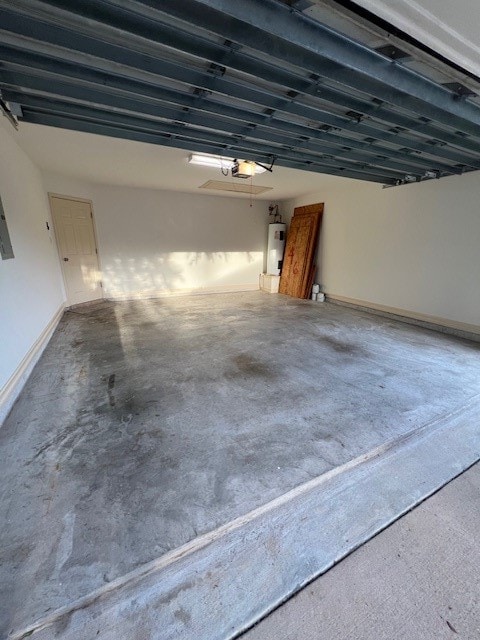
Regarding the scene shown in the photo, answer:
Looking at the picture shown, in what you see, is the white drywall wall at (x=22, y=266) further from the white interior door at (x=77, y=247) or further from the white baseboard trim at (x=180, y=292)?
the white baseboard trim at (x=180, y=292)

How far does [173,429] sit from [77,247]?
198 inches

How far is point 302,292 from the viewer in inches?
263

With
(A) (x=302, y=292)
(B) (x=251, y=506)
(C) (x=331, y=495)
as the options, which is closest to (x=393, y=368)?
(C) (x=331, y=495)

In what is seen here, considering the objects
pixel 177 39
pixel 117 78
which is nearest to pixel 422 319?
pixel 177 39

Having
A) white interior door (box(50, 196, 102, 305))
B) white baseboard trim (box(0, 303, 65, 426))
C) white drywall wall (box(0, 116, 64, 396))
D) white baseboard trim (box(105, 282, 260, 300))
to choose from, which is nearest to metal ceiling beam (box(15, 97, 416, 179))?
white drywall wall (box(0, 116, 64, 396))

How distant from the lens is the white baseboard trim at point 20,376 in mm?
2133

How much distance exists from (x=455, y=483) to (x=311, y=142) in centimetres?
329

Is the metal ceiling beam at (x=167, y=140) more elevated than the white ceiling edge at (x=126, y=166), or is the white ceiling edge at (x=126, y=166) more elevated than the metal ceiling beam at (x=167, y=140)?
the white ceiling edge at (x=126, y=166)

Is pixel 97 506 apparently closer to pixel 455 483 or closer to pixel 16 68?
pixel 455 483

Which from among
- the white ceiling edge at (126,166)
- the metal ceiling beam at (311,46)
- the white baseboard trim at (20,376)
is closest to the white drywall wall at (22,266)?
the white baseboard trim at (20,376)

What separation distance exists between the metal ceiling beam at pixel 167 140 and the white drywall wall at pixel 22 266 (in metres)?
0.76

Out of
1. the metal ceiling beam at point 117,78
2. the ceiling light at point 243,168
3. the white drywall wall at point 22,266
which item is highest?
the metal ceiling beam at point 117,78

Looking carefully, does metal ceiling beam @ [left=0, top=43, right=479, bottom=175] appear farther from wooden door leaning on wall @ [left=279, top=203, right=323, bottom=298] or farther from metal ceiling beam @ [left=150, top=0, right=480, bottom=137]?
wooden door leaning on wall @ [left=279, top=203, right=323, bottom=298]

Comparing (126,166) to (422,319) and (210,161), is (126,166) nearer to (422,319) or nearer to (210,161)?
(210,161)
